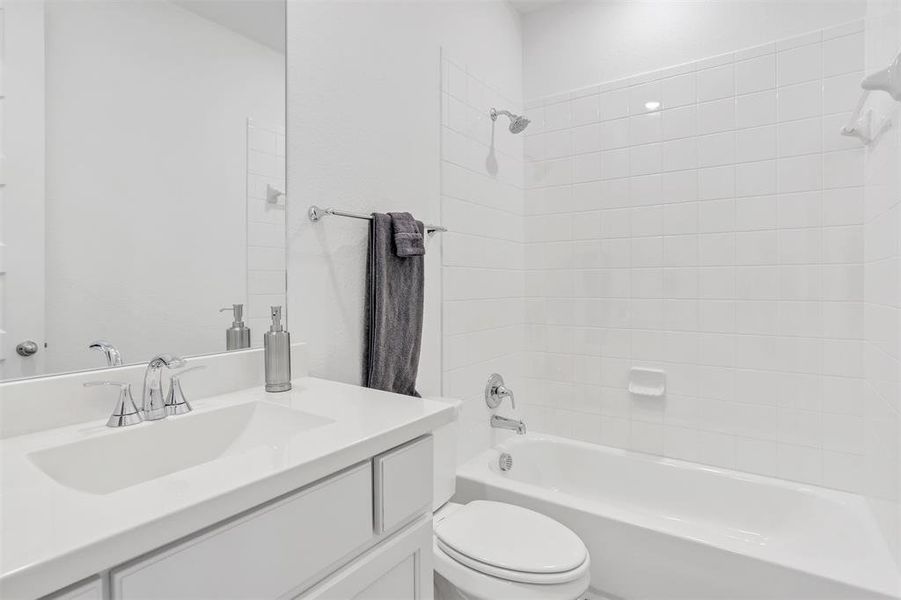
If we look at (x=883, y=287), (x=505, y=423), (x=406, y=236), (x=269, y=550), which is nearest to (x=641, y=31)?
(x=883, y=287)

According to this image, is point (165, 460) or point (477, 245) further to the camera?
point (477, 245)

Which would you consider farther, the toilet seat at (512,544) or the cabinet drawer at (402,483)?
the toilet seat at (512,544)

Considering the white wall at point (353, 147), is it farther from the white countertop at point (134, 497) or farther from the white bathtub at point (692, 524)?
the white bathtub at point (692, 524)

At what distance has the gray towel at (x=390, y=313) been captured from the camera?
4.97 feet

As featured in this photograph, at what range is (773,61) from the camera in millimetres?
1928

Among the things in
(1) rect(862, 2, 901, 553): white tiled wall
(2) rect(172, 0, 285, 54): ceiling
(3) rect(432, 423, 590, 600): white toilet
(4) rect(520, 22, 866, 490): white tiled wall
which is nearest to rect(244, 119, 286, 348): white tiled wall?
(2) rect(172, 0, 285, 54): ceiling

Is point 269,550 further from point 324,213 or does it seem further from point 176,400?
point 324,213

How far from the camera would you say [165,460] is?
881 mm

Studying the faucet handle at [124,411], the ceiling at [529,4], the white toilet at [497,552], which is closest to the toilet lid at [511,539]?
the white toilet at [497,552]

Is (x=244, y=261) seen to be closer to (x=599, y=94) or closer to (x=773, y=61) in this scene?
(x=599, y=94)

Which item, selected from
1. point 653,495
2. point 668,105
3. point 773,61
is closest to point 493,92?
point 668,105

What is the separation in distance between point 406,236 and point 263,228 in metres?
0.45

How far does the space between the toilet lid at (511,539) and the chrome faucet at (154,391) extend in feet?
3.03

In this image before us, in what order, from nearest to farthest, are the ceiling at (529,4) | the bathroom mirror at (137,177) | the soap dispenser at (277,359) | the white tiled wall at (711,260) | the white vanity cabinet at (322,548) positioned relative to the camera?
1. the white vanity cabinet at (322,548)
2. the bathroom mirror at (137,177)
3. the soap dispenser at (277,359)
4. the white tiled wall at (711,260)
5. the ceiling at (529,4)
